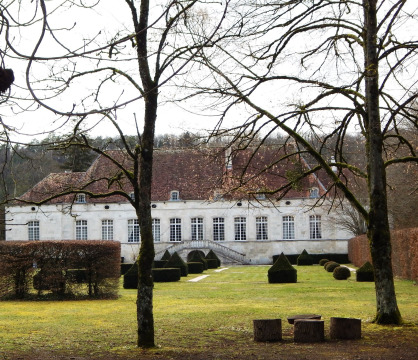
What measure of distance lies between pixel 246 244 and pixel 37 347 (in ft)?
110

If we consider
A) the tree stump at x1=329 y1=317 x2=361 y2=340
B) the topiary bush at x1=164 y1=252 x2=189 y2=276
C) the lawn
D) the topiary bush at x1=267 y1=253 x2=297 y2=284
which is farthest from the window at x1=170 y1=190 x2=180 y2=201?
the tree stump at x1=329 y1=317 x2=361 y2=340

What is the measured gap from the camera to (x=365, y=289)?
698 inches

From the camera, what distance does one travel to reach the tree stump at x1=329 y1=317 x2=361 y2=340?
337 inches

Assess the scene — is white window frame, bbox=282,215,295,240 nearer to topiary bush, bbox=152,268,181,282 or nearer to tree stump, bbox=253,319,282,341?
topiary bush, bbox=152,268,181,282

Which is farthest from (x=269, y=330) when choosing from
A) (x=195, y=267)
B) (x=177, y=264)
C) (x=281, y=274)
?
(x=195, y=267)

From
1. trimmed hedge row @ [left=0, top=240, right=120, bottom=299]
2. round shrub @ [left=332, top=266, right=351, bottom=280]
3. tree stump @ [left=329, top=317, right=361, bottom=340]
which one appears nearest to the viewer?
tree stump @ [left=329, top=317, right=361, bottom=340]

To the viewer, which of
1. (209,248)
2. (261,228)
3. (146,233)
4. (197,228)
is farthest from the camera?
(197,228)

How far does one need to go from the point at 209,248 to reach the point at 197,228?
258 centimetres

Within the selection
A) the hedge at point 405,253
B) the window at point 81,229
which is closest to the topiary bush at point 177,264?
the hedge at point 405,253

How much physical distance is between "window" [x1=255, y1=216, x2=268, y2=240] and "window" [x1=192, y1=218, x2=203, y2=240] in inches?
146

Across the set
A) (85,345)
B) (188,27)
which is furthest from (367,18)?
(85,345)

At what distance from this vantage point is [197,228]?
42.3 m

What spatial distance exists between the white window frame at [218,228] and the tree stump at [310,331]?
33637 millimetres

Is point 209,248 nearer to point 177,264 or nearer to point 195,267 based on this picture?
point 195,267
